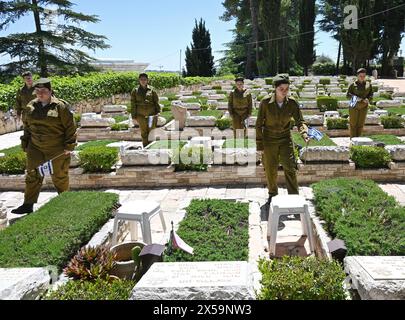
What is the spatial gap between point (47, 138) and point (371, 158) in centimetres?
543

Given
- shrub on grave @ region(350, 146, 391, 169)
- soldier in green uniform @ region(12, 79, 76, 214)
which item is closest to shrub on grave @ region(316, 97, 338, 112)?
shrub on grave @ region(350, 146, 391, 169)

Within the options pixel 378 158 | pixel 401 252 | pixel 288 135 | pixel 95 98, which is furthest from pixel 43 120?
A: pixel 95 98

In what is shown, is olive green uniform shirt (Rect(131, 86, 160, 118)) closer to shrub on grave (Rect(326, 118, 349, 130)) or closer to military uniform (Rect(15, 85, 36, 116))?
military uniform (Rect(15, 85, 36, 116))

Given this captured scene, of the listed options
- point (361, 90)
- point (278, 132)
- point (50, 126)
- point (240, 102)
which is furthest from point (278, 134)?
point (361, 90)

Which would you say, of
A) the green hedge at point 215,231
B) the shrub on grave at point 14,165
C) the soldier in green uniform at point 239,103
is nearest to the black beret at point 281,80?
the green hedge at point 215,231

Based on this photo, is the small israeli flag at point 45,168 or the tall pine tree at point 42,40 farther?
the tall pine tree at point 42,40

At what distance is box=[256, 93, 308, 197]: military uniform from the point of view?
5.88 metres

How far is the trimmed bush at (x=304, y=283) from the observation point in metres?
3.09

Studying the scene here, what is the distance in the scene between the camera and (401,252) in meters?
3.89

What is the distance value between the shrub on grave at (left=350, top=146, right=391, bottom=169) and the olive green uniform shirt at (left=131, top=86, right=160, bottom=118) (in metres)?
4.27

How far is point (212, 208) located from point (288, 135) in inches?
62.4

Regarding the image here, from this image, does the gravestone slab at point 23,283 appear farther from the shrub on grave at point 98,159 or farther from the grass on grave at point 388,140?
the grass on grave at point 388,140

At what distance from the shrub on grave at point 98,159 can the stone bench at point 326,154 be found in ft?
11.5

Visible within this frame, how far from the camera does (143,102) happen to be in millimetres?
9156
